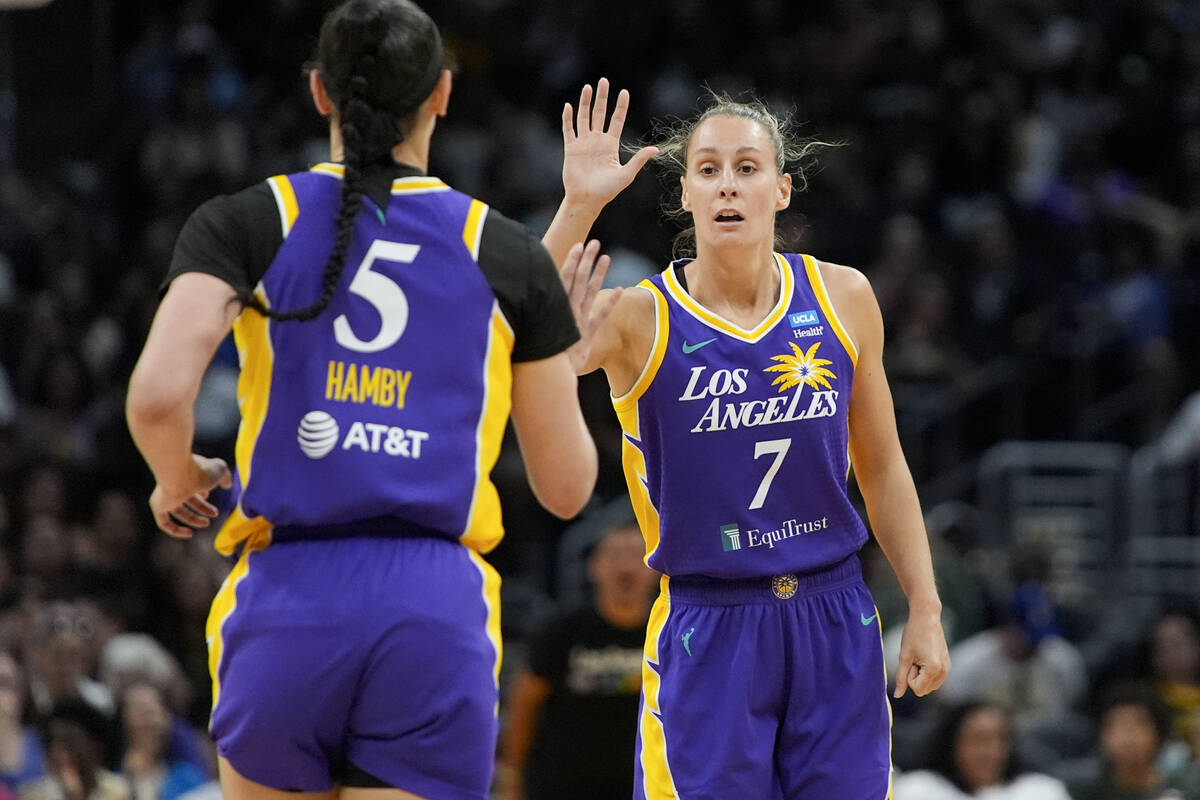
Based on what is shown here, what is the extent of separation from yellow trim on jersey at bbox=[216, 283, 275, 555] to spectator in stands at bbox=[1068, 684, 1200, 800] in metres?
5.70

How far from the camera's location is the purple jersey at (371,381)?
124 inches

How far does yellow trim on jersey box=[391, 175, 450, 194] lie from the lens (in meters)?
3.31

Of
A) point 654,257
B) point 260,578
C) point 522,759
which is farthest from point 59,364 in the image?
point 260,578

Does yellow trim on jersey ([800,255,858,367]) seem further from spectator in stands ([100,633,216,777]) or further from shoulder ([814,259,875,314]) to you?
spectator in stands ([100,633,216,777])

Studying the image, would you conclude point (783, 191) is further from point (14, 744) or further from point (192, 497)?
point (14, 744)

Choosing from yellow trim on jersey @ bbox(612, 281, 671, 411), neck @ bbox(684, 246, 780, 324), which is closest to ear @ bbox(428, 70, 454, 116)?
yellow trim on jersey @ bbox(612, 281, 671, 411)

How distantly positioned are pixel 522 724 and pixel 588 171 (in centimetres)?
391

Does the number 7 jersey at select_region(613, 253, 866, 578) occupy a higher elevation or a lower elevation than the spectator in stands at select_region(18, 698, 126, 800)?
higher

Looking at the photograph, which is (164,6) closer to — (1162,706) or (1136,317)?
(1136,317)

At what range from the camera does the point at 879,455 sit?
4863mm

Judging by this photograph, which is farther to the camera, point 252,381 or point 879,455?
point 879,455

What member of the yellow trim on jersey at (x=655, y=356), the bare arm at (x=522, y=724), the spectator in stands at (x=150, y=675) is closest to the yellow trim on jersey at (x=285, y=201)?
the yellow trim on jersey at (x=655, y=356)

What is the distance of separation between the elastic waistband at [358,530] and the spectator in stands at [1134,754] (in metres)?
5.57

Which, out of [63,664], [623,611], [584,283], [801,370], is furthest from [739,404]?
[63,664]
